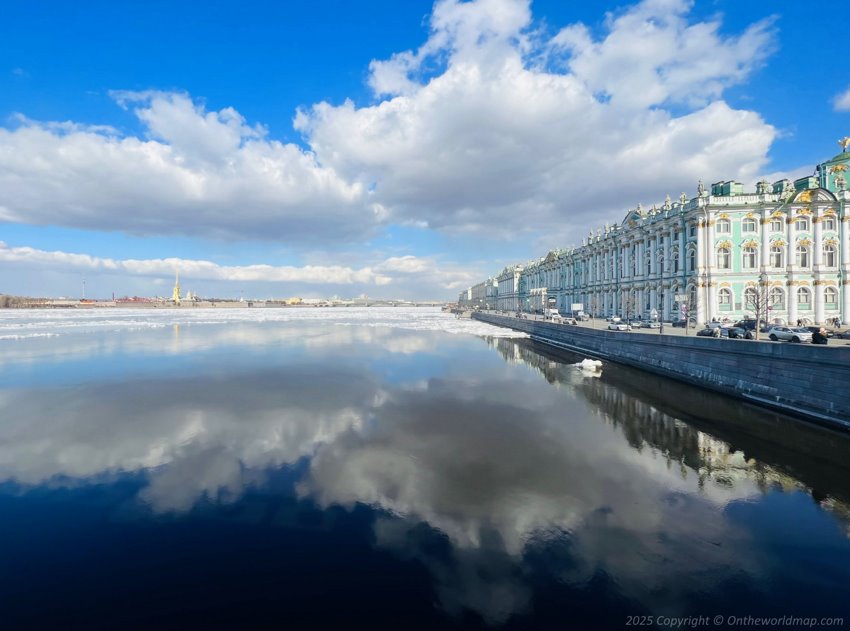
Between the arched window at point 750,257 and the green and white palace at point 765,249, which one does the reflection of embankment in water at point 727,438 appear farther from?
the arched window at point 750,257

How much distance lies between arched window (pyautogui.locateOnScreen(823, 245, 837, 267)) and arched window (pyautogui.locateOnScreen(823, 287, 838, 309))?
2.47 meters

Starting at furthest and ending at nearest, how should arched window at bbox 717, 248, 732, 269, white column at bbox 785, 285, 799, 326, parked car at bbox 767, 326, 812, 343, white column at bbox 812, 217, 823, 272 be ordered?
1. arched window at bbox 717, 248, 732, 269
2. white column at bbox 785, 285, 799, 326
3. white column at bbox 812, 217, 823, 272
4. parked car at bbox 767, 326, 812, 343

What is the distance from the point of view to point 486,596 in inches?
312

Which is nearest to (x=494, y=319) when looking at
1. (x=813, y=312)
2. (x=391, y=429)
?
(x=813, y=312)

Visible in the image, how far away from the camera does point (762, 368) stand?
21.4 metres

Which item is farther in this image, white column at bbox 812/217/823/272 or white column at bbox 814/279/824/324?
white column at bbox 814/279/824/324

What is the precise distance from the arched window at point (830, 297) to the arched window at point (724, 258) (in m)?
8.87

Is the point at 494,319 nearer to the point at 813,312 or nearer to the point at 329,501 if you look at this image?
the point at 813,312

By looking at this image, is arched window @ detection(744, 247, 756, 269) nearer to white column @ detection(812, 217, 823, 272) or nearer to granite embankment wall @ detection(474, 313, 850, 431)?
white column @ detection(812, 217, 823, 272)

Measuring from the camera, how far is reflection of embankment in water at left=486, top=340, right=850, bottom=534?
43.0ft

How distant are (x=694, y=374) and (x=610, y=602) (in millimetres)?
23675

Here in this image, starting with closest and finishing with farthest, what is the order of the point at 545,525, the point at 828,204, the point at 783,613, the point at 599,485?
the point at 783,613 → the point at 545,525 → the point at 599,485 → the point at 828,204

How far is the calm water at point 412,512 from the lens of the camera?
7711 mm

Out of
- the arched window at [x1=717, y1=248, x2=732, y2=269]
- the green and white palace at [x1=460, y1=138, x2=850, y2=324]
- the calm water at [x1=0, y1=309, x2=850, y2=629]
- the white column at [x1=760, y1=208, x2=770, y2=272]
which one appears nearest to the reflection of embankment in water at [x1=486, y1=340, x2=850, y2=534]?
the calm water at [x1=0, y1=309, x2=850, y2=629]
